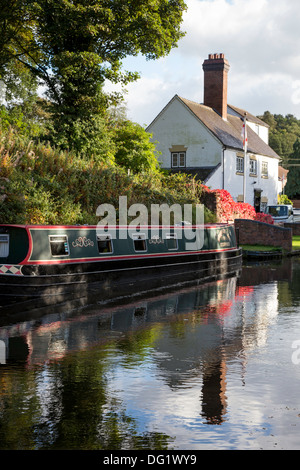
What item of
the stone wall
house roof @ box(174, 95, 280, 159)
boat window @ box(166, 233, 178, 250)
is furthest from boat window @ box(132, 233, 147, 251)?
house roof @ box(174, 95, 280, 159)

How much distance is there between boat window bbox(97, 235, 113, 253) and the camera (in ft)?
50.4

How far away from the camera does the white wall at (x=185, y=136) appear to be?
40.4 meters

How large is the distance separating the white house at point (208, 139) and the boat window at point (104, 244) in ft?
77.7

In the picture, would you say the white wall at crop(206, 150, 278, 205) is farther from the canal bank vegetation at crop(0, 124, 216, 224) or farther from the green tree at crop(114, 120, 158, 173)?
the canal bank vegetation at crop(0, 124, 216, 224)

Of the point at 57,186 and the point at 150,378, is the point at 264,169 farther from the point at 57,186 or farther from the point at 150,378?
the point at 150,378

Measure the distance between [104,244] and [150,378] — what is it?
8.62 m

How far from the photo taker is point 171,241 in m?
18.3

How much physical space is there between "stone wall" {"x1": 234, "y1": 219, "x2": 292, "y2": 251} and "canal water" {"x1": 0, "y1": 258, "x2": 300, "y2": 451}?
16.3 meters

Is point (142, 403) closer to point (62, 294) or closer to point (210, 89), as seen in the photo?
point (62, 294)

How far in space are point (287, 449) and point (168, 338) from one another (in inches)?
189

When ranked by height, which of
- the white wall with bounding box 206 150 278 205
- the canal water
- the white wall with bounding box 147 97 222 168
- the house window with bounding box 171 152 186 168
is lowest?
the canal water

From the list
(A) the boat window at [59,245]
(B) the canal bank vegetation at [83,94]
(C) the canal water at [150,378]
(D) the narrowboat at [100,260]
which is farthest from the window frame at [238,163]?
(C) the canal water at [150,378]

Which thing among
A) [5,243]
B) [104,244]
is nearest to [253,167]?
[104,244]
